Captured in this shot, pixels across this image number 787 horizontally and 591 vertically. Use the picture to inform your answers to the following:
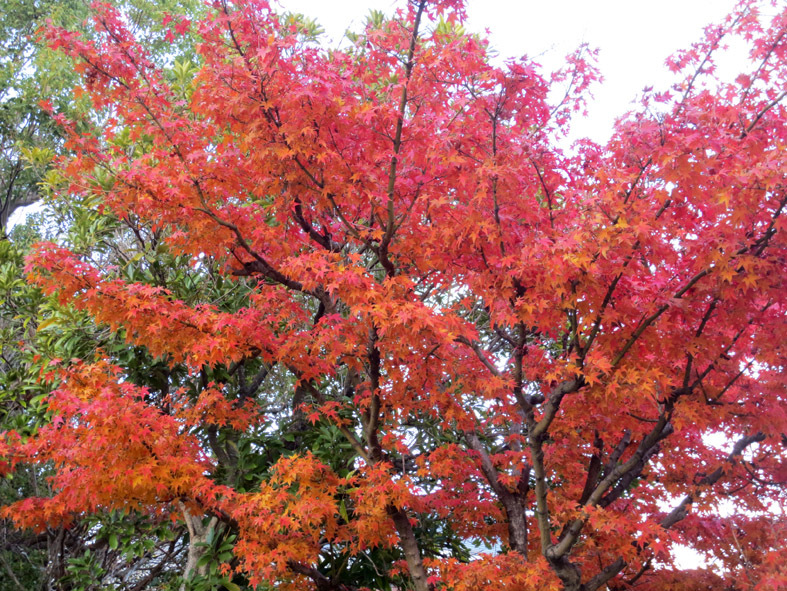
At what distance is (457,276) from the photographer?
13.1 ft

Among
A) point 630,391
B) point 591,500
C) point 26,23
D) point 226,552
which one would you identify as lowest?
point 226,552

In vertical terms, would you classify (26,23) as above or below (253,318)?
above

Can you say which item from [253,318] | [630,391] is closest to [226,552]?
[253,318]

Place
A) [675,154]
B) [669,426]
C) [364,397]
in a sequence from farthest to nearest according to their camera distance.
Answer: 1. [364,397]
2. [669,426]
3. [675,154]

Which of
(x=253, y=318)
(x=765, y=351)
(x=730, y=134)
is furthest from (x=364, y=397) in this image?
(x=730, y=134)

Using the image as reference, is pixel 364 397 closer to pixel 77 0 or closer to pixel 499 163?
pixel 499 163

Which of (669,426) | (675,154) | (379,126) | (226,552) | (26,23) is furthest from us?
(26,23)

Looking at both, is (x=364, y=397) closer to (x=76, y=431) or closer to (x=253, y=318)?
(x=253, y=318)

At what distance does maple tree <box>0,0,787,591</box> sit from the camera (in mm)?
3100

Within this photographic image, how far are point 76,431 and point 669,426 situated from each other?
12.5ft

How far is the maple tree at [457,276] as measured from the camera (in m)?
3.10

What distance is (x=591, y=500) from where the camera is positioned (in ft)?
12.4

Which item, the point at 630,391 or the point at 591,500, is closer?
the point at 630,391

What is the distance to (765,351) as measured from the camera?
3.16m
